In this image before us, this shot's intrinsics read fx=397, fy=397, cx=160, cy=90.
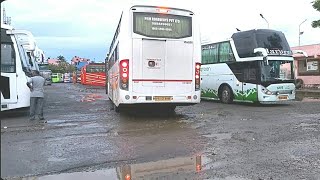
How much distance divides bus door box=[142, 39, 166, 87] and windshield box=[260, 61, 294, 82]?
22.4 ft

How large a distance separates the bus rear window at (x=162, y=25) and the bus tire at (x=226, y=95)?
7.72 metres

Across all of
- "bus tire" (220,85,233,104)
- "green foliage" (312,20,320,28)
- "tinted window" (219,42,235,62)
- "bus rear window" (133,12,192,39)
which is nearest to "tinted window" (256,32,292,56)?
"tinted window" (219,42,235,62)

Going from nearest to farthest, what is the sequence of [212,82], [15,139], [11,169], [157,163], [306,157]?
1. [11,169]
2. [157,163]
3. [306,157]
4. [15,139]
5. [212,82]

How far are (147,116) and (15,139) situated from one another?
16.7ft

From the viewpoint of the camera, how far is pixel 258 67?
17.2 meters

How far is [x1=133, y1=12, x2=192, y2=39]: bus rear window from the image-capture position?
11.6 metres

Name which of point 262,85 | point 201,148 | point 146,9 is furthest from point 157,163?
point 262,85

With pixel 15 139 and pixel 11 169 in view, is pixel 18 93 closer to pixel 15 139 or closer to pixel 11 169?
pixel 15 139

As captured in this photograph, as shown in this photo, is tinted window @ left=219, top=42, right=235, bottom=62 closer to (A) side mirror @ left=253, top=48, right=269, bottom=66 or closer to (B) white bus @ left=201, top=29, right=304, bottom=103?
(B) white bus @ left=201, top=29, right=304, bottom=103

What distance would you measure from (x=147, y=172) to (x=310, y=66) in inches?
1353

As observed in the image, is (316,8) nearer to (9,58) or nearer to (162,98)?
(162,98)

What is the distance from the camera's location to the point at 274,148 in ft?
25.8

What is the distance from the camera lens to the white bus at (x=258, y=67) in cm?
1706

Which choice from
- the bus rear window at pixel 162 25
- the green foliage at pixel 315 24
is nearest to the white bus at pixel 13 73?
the bus rear window at pixel 162 25
